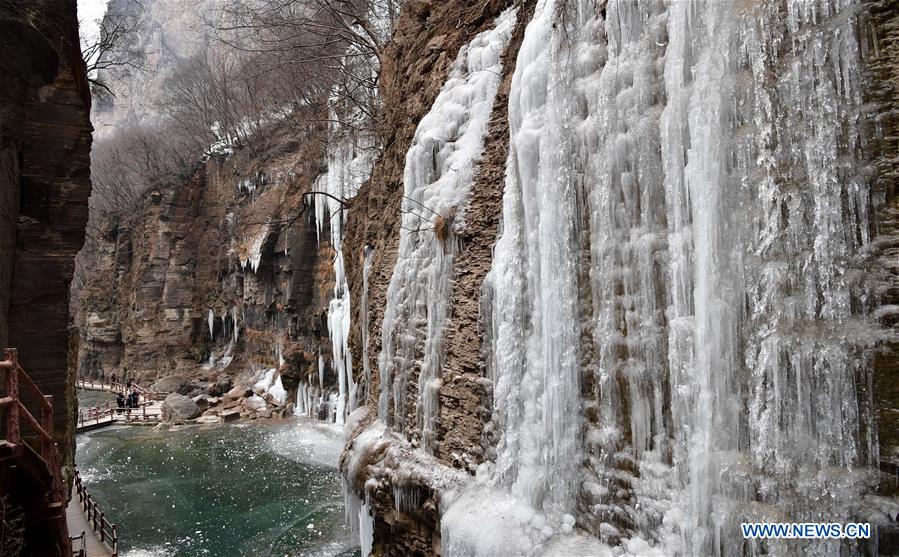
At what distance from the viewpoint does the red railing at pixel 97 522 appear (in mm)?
7920

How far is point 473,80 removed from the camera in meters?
6.14

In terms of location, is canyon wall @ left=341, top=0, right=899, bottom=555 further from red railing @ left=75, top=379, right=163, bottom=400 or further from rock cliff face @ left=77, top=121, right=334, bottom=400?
red railing @ left=75, top=379, right=163, bottom=400

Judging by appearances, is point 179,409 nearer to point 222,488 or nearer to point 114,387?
point 222,488

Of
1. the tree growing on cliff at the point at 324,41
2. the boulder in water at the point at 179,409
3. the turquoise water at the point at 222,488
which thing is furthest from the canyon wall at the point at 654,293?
the boulder in water at the point at 179,409

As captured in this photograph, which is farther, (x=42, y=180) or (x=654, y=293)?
(x=42, y=180)

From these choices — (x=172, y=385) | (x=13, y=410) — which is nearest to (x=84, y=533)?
(x=13, y=410)

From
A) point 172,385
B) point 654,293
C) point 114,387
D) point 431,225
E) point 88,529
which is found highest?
point 431,225

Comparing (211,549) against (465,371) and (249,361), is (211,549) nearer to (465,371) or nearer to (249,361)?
(465,371)

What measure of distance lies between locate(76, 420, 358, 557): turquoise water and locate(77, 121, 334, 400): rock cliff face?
3959 mm

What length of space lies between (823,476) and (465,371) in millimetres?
3183

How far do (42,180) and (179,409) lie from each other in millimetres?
13834

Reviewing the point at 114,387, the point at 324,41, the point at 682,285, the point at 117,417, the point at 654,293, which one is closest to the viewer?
the point at 682,285

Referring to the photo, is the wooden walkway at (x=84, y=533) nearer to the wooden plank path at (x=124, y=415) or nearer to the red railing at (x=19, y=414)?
the red railing at (x=19, y=414)

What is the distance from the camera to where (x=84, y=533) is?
24.8ft
